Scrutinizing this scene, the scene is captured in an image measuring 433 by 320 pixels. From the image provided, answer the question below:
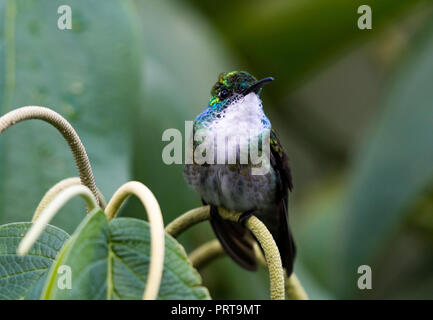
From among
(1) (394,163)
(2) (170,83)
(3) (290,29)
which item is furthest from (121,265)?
(3) (290,29)

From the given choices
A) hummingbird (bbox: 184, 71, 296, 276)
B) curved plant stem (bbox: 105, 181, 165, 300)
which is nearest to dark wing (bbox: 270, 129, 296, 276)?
hummingbird (bbox: 184, 71, 296, 276)

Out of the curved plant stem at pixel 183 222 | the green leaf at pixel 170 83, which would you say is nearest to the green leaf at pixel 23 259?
the curved plant stem at pixel 183 222

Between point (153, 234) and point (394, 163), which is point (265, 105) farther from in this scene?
point (153, 234)

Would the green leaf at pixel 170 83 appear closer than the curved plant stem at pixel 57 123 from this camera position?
No

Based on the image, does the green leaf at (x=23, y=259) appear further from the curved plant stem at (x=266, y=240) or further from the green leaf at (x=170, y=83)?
the green leaf at (x=170, y=83)

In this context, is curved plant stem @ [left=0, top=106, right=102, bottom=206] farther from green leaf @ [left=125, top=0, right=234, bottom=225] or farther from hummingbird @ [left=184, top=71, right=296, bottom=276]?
green leaf @ [left=125, top=0, right=234, bottom=225]
